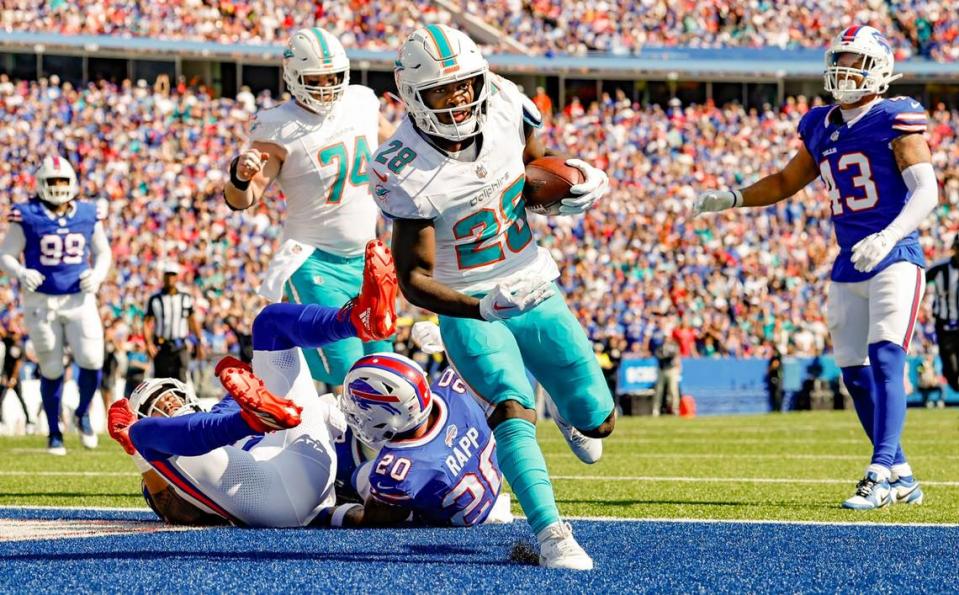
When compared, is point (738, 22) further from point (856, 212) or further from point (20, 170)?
point (856, 212)

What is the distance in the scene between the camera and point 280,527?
5.02 metres

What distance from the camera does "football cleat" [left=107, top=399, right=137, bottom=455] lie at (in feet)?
15.5

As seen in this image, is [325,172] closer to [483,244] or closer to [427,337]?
[427,337]

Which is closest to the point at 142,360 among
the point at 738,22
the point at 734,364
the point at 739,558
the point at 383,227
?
the point at 383,227

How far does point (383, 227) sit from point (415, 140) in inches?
692

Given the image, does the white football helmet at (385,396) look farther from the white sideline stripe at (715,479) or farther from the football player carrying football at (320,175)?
the white sideline stripe at (715,479)

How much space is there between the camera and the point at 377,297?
14.8 feet

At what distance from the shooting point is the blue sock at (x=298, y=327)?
4723 millimetres

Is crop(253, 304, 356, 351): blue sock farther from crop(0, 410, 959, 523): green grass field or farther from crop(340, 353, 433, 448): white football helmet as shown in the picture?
crop(0, 410, 959, 523): green grass field

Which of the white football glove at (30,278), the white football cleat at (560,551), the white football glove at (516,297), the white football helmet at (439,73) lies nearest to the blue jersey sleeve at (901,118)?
the white football helmet at (439,73)

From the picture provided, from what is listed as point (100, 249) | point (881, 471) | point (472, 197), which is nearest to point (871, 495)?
point (881, 471)

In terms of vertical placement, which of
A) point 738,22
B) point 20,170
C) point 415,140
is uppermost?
point 415,140

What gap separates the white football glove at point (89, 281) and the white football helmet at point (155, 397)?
477 centimetres

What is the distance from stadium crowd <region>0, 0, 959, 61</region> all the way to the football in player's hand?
74.6 feet
